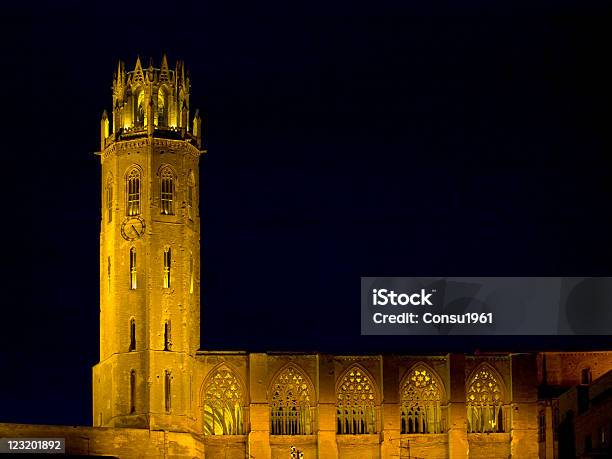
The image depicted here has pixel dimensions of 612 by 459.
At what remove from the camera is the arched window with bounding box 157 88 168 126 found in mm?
101125

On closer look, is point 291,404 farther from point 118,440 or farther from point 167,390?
point 118,440

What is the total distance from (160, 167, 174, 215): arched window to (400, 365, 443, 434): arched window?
1508 centimetres

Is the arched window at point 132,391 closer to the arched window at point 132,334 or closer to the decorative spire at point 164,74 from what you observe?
the arched window at point 132,334

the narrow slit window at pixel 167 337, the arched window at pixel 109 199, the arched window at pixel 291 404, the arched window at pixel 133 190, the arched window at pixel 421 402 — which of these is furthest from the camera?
the arched window at pixel 421 402

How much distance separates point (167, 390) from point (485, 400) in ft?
54.5

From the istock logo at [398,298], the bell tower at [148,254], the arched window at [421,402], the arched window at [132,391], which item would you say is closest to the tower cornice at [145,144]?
the bell tower at [148,254]

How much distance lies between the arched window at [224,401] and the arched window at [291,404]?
175 cm

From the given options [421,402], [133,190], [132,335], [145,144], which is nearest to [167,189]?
[133,190]

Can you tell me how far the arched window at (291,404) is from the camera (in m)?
99.7

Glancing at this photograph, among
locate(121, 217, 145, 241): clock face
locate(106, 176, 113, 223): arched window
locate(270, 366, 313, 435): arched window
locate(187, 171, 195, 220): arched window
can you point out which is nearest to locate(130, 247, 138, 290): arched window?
locate(121, 217, 145, 241): clock face

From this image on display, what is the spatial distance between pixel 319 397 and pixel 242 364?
4270mm

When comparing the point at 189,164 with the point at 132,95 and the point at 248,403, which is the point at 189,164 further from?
the point at 248,403

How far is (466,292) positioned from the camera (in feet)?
329

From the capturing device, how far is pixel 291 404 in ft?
328
